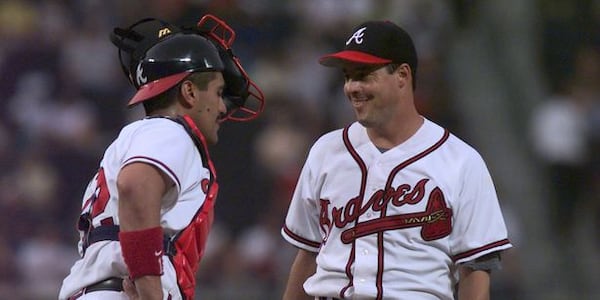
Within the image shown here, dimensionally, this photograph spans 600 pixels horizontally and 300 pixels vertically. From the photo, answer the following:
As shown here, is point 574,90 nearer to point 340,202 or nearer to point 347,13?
point 347,13

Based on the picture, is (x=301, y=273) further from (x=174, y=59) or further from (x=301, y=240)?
(x=174, y=59)

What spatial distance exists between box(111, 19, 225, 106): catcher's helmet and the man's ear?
0.12ft

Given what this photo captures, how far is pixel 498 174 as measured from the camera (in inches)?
401

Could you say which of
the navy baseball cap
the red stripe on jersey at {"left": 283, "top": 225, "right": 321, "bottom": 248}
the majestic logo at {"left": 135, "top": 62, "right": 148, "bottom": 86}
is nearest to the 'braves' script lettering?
the red stripe on jersey at {"left": 283, "top": 225, "right": 321, "bottom": 248}

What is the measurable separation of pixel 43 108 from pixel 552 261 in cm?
400

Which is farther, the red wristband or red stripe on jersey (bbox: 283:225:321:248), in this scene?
red stripe on jersey (bbox: 283:225:321:248)

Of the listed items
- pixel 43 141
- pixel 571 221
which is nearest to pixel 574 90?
pixel 571 221

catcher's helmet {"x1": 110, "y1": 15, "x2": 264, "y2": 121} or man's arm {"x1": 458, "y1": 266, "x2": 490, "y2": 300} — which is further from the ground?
catcher's helmet {"x1": 110, "y1": 15, "x2": 264, "y2": 121}

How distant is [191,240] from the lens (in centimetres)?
388

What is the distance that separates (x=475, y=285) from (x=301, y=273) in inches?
25.4

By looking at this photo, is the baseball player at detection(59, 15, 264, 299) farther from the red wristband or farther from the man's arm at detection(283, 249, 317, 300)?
the man's arm at detection(283, 249, 317, 300)

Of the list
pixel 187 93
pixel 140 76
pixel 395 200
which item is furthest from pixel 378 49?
pixel 140 76

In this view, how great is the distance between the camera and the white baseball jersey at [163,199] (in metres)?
3.73

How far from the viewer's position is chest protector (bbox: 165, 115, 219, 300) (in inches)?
151
